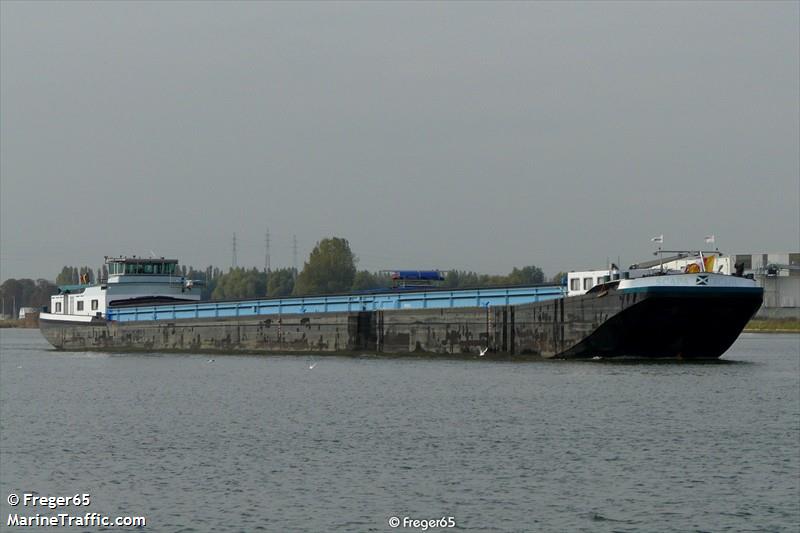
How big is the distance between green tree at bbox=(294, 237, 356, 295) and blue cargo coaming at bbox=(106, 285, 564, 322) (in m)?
75.0

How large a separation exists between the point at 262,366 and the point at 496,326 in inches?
457

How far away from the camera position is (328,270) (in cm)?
15250

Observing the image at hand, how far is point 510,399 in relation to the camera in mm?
38625

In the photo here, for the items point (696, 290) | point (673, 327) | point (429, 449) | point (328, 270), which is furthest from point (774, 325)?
point (429, 449)

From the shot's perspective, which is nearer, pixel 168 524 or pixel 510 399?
pixel 168 524

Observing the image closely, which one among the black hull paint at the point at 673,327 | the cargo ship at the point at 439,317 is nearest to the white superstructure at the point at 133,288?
the cargo ship at the point at 439,317

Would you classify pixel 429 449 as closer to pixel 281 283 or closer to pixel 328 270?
pixel 328 270

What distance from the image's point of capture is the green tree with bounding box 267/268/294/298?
18825 centimetres

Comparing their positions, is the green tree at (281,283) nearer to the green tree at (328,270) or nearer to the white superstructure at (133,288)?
the green tree at (328,270)

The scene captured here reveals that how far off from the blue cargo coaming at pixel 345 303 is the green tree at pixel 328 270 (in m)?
75.0

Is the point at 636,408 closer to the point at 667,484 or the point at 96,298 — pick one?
the point at 667,484

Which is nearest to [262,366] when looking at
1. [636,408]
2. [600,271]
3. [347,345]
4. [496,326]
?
[347,345]

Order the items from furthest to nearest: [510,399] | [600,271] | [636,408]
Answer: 1. [600,271]
2. [510,399]
3. [636,408]

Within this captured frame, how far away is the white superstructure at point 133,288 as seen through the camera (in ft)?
253
